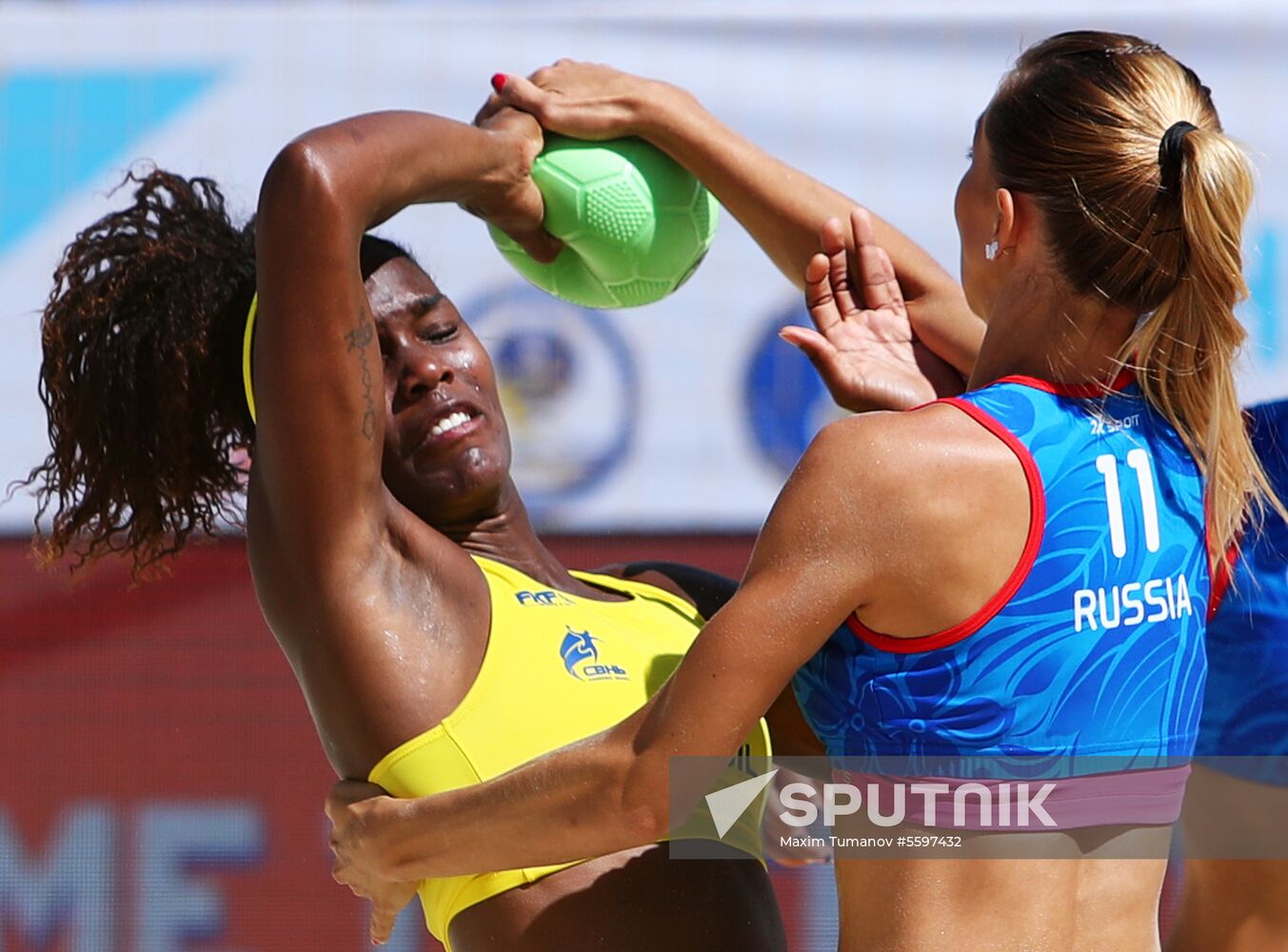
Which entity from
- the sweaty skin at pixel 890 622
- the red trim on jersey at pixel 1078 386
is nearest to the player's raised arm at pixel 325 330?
the sweaty skin at pixel 890 622

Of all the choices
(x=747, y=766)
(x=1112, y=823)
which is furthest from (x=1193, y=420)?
(x=747, y=766)

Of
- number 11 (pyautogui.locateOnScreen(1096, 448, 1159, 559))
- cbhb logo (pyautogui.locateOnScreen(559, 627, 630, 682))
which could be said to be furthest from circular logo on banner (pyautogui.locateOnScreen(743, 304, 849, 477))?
number 11 (pyautogui.locateOnScreen(1096, 448, 1159, 559))

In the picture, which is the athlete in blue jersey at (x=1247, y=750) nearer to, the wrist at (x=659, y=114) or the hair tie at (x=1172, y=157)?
the hair tie at (x=1172, y=157)

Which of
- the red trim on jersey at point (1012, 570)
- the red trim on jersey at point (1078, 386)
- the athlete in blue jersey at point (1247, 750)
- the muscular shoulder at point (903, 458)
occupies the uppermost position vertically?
the red trim on jersey at point (1078, 386)

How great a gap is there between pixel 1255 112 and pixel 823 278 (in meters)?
2.31

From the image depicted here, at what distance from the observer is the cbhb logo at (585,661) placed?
185cm

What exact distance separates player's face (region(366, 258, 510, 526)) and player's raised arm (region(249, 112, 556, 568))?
217 millimetres

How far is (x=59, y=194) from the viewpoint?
363 cm

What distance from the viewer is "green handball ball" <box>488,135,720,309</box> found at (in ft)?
6.49

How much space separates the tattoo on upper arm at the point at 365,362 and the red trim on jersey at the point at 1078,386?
71 cm

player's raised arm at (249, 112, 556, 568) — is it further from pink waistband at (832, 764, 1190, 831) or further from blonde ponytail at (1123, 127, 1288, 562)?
blonde ponytail at (1123, 127, 1288, 562)

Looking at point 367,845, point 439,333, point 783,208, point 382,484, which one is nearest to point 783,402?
point 783,208

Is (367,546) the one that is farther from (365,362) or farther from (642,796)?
(642,796)

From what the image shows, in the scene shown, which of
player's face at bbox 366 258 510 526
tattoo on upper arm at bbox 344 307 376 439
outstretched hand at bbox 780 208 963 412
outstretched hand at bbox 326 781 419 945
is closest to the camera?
outstretched hand at bbox 326 781 419 945
